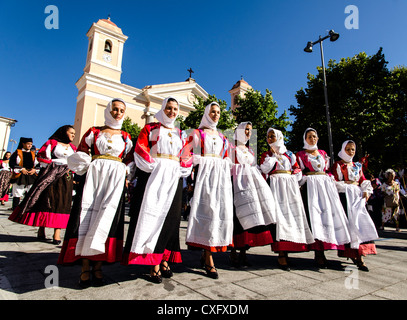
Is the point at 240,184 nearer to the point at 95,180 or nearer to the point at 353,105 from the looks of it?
the point at 95,180

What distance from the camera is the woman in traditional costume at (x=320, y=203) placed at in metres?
3.96

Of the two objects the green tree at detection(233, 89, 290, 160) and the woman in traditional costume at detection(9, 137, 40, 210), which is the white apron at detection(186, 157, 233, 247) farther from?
the green tree at detection(233, 89, 290, 160)

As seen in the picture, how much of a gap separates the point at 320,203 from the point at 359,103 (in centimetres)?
1841

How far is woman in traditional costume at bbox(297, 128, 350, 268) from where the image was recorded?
3963 mm

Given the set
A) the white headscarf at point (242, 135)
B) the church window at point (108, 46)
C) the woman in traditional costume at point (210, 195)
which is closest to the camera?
the woman in traditional costume at point (210, 195)

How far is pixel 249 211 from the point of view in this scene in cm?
363

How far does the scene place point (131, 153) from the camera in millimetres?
3439

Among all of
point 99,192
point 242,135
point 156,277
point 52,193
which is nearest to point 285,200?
point 242,135

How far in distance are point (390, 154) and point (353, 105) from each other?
7.74 m

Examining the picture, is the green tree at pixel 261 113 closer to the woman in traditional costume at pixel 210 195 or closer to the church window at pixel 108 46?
the woman in traditional costume at pixel 210 195

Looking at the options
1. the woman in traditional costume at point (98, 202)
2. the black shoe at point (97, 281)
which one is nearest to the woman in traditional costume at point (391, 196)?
the woman in traditional costume at point (98, 202)

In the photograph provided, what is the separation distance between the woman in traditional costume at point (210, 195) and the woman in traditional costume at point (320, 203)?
1600mm
